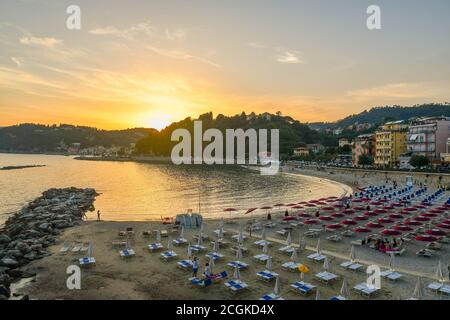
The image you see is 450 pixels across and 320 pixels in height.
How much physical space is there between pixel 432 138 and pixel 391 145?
11744 mm

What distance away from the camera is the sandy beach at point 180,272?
16.5 meters

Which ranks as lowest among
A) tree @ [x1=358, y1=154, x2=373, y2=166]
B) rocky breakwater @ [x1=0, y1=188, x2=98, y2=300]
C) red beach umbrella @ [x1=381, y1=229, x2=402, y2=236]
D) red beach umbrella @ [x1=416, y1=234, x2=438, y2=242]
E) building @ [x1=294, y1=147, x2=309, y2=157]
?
rocky breakwater @ [x1=0, y1=188, x2=98, y2=300]

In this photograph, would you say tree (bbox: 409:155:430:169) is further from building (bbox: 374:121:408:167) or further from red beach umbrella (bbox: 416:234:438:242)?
red beach umbrella (bbox: 416:234:438:242)

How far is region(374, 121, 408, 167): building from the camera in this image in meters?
93.1

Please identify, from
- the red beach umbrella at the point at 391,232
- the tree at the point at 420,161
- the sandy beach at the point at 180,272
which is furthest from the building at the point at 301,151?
the sandy beach at the point at 180,272

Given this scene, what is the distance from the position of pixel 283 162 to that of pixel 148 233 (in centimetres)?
12907

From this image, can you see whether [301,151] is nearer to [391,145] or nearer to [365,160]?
[365,160]

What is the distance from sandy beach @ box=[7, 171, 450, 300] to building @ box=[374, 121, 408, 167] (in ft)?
249

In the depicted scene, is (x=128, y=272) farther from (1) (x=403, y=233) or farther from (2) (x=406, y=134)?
(2) (x=406, y=134)

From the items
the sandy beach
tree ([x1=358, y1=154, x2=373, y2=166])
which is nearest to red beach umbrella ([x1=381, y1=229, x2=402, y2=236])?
the sandy beach

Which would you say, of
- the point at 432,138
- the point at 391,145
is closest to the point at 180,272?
the point at 432,138

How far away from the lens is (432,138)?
273 feet

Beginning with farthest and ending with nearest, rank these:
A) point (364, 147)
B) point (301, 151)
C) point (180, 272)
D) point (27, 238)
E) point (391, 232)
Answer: point (301, 151) < point (364, 147) < point (27, 238) < point (391, 232) < point (180, 272)
